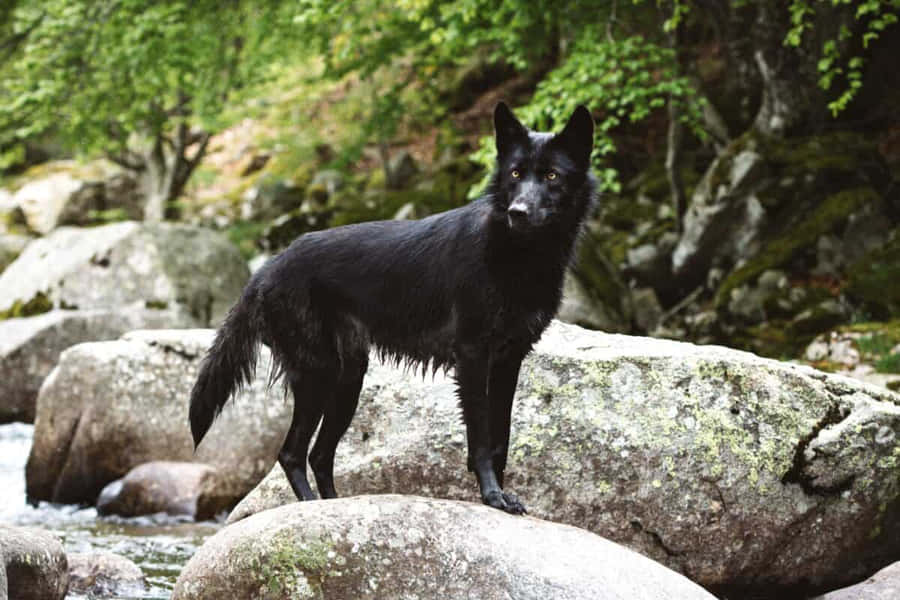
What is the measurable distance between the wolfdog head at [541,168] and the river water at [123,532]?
12.0 ft

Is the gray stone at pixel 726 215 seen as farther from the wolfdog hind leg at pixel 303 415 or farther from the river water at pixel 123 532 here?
the wolfdog hind leg at pixel 303 415

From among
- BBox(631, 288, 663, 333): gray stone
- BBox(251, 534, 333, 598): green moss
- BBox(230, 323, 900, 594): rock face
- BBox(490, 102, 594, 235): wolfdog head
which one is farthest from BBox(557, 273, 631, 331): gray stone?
BBox(251, 534, 333, 598): green moss

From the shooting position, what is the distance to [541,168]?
4461 millimetres

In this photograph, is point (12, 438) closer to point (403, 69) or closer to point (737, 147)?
point (737, 147)

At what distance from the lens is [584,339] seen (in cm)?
620

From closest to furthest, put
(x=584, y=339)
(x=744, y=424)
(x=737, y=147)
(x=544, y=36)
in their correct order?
1. (x=744, y=424)
2. (x=584, y=339)
3. (x=737, y=147)
4. (x=544, y=36)

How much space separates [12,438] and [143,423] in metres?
3.26

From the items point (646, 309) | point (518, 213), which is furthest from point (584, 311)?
point (518, 213)

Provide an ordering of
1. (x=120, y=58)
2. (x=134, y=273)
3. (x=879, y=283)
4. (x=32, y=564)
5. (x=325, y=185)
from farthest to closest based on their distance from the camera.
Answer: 1. (x=325, y=185)
2. (x=120, y=58)
3. (x=134, y=273)
4. (x=879, y=283)
5. (x=32, y=564)

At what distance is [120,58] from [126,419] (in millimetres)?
8103

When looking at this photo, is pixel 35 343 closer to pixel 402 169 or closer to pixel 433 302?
pixel 433 302

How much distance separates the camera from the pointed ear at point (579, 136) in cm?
443

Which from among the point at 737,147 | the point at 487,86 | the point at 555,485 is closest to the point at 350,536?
the point at 555,485

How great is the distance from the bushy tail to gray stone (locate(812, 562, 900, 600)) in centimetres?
372
